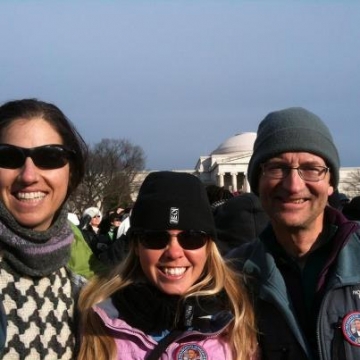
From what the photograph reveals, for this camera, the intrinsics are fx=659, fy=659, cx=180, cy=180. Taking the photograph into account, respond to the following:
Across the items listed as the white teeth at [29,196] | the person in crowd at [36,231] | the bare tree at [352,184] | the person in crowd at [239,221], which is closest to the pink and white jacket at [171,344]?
the person in crowd at [36,231]

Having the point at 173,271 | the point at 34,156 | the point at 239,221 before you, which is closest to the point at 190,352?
the point at 173,271

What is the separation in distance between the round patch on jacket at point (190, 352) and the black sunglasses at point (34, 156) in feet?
3.45

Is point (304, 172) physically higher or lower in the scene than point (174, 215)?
higher

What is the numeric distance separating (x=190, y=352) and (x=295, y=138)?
3.96 ft

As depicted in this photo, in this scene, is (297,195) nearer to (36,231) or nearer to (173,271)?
(173,271)

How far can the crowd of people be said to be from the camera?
3016 mm

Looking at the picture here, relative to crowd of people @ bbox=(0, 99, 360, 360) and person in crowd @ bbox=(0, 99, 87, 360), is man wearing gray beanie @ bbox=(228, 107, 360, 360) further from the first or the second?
person in crowd @ bbox=(0, 99, 87, 360)

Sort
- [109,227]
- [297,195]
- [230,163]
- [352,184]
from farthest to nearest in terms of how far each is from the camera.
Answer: [230,163] → [352,184] → [109,227] → [297,195]

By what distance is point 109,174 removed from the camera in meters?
57.0

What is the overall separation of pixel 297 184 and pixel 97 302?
1.17 m

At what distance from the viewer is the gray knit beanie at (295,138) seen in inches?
134

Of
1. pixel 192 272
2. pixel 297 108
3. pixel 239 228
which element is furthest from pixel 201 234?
pixel 239 228

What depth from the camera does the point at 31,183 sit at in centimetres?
305

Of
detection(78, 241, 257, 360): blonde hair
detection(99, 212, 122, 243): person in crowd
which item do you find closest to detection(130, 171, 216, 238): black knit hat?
detection(78, 241, 257, 360): blonde hair
